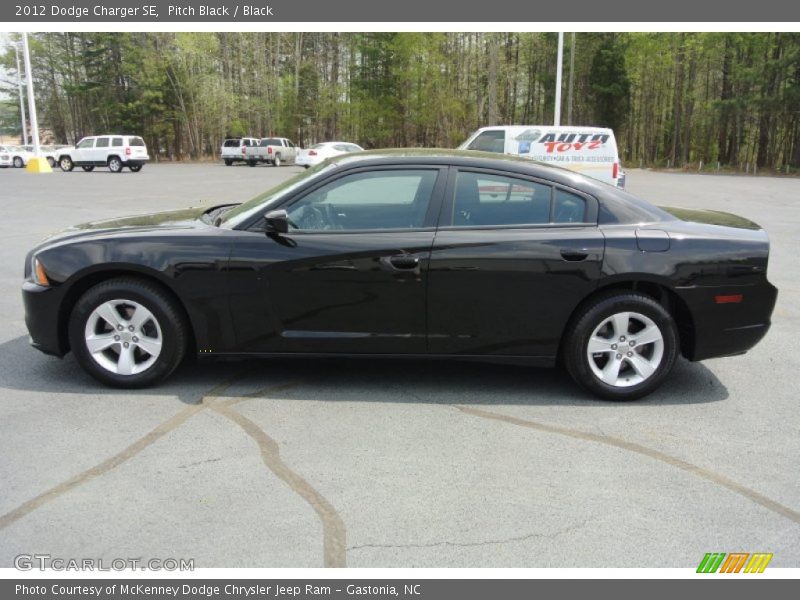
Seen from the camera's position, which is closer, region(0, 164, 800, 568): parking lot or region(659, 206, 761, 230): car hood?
region(0, 164, 800, 568): parking lot

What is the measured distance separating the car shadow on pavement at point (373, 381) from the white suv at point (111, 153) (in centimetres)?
3286

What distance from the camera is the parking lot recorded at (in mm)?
2922

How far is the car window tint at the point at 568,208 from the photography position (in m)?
4.49

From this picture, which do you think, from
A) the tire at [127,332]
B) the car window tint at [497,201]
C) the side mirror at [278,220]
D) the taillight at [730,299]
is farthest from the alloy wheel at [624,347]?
the tire at [127,332]

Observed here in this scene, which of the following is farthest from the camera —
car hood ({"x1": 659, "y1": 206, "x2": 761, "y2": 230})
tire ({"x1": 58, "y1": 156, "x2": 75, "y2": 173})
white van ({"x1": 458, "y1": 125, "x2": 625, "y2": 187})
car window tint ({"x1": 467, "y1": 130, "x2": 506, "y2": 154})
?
tire ({"x1": 58, "y1": 156, "x2": 75, "y2": 173})

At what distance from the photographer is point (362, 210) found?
475 centimetres

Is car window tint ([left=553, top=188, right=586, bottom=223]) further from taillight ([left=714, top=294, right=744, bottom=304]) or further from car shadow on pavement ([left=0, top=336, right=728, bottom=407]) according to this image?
car shadow on pavement ([left=0, top=336, right=728, bottom=407])

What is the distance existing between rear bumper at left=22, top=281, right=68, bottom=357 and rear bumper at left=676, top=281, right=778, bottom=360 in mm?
4098

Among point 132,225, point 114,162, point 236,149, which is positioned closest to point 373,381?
point 132,225

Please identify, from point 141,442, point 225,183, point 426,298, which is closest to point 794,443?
point 426,298

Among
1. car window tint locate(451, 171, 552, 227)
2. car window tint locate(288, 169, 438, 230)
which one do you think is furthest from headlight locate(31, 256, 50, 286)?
car window tint locate(451, 171, 552, 227)

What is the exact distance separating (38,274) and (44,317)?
290 mm

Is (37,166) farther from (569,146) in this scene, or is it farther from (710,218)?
(710,218)

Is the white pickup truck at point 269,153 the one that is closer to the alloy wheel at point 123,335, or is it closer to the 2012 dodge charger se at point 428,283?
the 2012 dodge charger se at point 428,283
